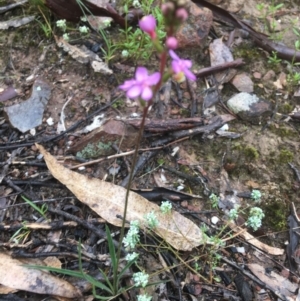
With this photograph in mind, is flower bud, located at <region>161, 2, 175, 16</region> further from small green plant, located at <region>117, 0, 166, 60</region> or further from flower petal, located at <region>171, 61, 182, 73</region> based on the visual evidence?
small green plant, located at <region>117, 0, 166, 60</region>

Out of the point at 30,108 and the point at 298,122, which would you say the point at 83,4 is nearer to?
the point at 30,108

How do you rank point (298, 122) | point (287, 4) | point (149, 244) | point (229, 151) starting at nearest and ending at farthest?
point (149, 244) → point (229, 151) → point (298, 122) → point (287, 4)

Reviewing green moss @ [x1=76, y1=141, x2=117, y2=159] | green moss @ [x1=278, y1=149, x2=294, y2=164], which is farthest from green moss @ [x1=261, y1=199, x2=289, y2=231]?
green moss @ [x1=76, y1=141, x2=117, y2=159]

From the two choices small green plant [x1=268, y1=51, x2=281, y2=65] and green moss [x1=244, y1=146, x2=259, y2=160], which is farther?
small green plant [x1=268, y1=51, x2=281, y2=65]

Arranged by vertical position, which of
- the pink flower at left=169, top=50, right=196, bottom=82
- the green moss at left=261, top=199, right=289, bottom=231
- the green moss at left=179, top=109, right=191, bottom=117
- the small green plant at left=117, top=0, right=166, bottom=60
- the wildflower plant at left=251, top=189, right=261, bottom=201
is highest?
the pink flower at left=169, top=50, right=196, bottom=82

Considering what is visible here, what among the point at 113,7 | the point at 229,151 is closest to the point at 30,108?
the point at 113,7

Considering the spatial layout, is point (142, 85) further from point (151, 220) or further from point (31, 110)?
point (31, 110)

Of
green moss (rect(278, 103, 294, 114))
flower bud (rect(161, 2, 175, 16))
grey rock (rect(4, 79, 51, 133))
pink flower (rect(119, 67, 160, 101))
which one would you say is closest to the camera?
flower bud (rect(161, 2, 175, 16))

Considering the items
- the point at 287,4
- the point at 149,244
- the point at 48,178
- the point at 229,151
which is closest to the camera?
the point at 149,244
